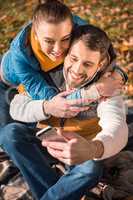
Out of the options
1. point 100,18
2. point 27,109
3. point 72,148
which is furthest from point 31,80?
point 100,18

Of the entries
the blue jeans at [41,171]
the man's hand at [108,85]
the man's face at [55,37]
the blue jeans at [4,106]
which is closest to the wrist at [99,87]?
the man's hand at [108,85]

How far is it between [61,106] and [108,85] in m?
0.31

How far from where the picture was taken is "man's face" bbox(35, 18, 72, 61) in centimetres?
320

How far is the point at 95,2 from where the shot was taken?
21.4ft

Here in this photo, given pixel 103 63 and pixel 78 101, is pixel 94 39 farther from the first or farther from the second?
pixel 78 101

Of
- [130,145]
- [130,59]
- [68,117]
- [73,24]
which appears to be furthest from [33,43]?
[130,59]

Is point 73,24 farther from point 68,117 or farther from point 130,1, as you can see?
point 130,1

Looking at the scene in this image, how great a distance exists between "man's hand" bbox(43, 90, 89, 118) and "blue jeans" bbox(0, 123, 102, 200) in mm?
287

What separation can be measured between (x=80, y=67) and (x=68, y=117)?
38 cm

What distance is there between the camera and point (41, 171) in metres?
3.45

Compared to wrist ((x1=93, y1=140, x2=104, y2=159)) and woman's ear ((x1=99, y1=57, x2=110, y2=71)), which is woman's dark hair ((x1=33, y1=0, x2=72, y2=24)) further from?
wrist ((x1=93, y1=140, x2=104, y2=159))

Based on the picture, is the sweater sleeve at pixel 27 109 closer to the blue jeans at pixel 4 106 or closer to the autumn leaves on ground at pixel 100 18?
the blue jeans at pixel 4 106

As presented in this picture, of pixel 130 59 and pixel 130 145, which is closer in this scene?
pixel 130 145

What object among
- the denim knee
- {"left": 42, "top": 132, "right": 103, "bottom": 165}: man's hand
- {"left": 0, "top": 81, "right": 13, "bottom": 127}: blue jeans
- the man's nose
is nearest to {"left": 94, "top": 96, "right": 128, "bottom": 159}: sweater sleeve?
{"left": 42, "top": 132, "right": 103, "bottom": 165}: man's hand
